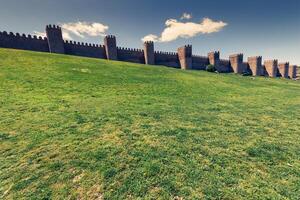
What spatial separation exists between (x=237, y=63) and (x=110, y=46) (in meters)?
48.1

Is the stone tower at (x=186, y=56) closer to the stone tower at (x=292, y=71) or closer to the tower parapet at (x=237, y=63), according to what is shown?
the tower parapet at (x=237, y=63)

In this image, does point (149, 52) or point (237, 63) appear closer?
point (149, 52)

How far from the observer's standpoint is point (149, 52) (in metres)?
50.7

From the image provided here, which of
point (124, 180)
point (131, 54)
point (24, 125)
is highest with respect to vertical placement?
point (131, 54)

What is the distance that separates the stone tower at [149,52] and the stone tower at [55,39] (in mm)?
21804

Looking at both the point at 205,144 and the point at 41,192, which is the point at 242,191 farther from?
the point at 41,192

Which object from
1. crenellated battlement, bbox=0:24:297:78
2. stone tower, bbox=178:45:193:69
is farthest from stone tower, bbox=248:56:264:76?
stone tower, bbox=178:45:193:69

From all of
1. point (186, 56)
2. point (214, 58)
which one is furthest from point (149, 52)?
point (214, 58)

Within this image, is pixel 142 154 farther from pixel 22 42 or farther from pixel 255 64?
pixel 255 64

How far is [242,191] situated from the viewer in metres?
3.59

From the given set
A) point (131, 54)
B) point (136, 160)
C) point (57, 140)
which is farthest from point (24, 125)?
point (131, 54)

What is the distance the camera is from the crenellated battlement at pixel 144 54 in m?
35.6

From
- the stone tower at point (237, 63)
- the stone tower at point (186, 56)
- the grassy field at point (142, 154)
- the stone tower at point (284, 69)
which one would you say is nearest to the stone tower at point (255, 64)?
the stone tower at point (237, 63)

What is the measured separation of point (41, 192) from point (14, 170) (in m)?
1.25
